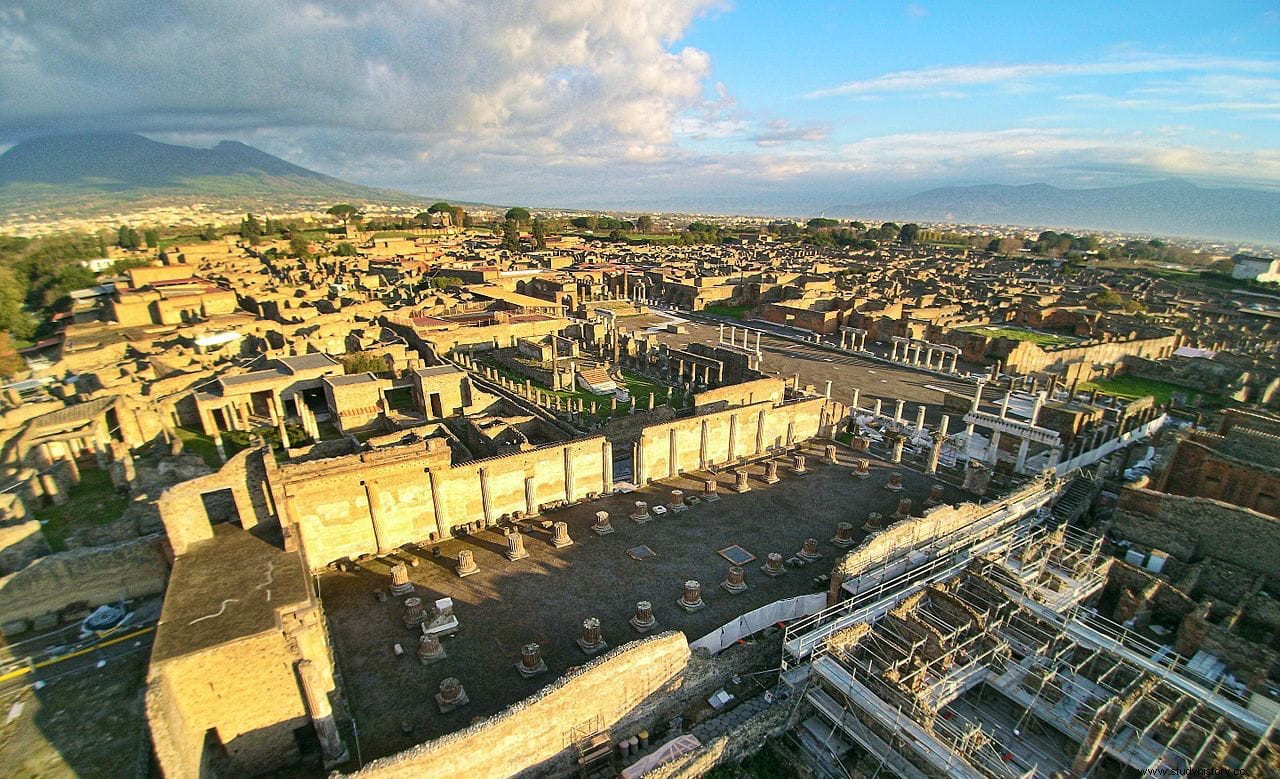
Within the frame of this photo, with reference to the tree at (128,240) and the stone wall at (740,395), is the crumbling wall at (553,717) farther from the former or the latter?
the tree at (128,240)

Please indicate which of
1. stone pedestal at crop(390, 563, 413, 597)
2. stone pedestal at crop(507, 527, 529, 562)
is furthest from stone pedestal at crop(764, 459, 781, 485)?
stone pedestal at crop(390, 563, 413, 597)

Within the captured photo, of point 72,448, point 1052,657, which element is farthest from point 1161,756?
point 72,448

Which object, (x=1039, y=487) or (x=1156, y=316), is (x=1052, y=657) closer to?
(x=1039, y=487)

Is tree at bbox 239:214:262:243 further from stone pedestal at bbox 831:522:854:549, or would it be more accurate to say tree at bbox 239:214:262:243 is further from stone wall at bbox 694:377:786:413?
stone pedestal at bbox 831:522:854:549

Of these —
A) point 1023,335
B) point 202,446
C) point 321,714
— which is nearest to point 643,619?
point 321,714

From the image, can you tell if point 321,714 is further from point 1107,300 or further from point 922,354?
point 1107,300

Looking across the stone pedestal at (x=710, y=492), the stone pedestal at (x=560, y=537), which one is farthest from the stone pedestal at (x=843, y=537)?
the stone pedestal at (x=560, y=537)
